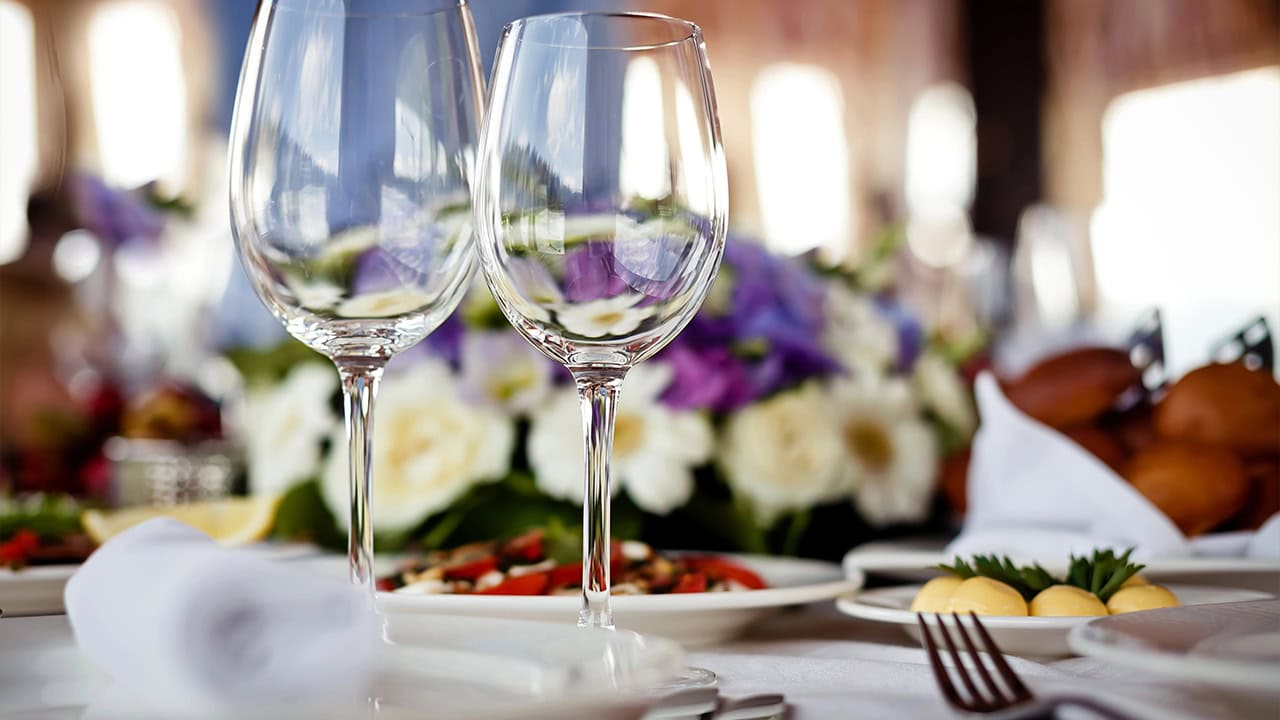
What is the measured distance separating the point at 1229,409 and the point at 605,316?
1.83 feet

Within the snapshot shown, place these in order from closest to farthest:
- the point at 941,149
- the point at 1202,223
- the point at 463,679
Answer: the point at 463,679
the point at 1202,223
the point at 941,149

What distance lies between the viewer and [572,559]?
76 cm

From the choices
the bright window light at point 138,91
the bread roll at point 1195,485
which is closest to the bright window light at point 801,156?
the bright window light at point 138,91

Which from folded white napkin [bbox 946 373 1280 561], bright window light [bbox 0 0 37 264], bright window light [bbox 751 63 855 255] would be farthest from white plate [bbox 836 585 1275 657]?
bright window light [bbox 751 63 855 255]

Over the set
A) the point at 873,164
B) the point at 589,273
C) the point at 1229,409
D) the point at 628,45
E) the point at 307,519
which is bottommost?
the point at 307,519

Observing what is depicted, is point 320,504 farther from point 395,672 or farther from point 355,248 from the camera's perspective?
point 395,672

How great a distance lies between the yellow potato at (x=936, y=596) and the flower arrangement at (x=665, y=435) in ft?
1.08

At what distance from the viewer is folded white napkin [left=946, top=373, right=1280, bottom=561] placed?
2.67 ft

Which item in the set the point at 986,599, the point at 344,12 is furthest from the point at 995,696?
the point at 344,12

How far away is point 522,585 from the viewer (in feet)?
2.22

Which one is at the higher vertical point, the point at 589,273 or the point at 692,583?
the point at 589,273

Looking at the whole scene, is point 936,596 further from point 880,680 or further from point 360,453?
point 360,453

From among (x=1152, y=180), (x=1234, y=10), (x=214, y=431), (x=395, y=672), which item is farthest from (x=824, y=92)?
(x=395, y=672)

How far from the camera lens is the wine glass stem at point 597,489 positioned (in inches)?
20.1
